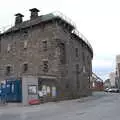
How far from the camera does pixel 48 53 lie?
4094 cm

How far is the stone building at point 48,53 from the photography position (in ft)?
132

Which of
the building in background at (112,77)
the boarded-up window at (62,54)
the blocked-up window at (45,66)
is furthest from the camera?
the building in background at (112,77)

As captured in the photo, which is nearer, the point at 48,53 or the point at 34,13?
the point at 48,53

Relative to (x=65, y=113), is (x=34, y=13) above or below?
above

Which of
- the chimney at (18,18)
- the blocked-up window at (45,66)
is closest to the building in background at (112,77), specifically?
the chimney at (18,18)

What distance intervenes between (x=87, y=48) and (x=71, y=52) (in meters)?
10.6

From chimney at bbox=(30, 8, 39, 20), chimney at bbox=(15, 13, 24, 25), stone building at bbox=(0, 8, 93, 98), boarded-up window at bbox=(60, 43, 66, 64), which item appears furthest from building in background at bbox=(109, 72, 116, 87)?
boarded-up window at bbox=(60, 43, 66, 64)

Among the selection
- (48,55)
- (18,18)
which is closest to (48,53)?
(48,55)

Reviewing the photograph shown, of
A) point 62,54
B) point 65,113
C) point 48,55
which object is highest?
point 62,54

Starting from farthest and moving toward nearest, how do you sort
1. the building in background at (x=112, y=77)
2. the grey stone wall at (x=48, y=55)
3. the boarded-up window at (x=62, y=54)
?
1. the building in background at (x=112, y=77)
2. the boarded-up window at (x=62, y=54)
3. the grey stone wall at (x=48, y=55)

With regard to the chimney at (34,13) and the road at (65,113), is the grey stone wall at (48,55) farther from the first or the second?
the road at (65,113)

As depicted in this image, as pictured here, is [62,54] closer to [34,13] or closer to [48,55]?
[48,55]

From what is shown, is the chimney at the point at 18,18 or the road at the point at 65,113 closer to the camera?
the road at the point at 65,113

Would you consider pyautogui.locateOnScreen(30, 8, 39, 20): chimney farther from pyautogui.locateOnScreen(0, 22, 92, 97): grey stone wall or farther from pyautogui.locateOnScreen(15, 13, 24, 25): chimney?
pyautogui.locateOnScreen(0, 22, 92, 97): grey stone wall
